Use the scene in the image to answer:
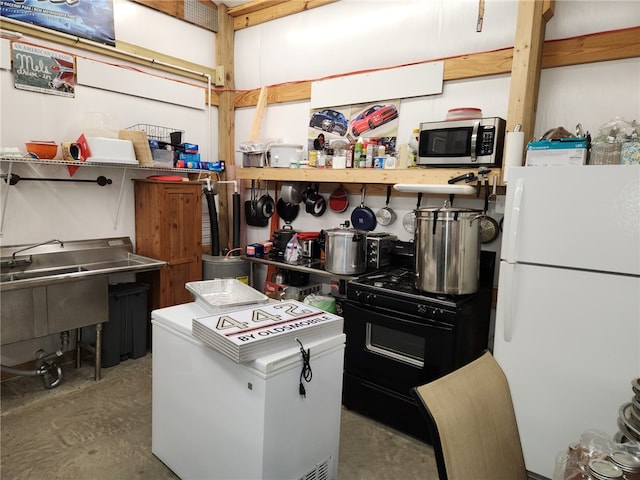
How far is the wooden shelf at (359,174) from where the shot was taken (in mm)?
2652

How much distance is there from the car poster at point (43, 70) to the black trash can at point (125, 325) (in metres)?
1.55

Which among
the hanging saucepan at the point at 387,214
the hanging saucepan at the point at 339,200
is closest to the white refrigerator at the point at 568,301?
the hanging saucepan at the point at 387,214

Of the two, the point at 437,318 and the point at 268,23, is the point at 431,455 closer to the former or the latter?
the point at 437,318

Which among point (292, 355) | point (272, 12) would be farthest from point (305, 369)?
point (272, 12)

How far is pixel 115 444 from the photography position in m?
2.31

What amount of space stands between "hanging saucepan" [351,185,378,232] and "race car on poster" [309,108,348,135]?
0.57 metres

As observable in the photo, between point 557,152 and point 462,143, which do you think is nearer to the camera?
point 557,152

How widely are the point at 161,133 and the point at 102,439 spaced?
99.9 inches

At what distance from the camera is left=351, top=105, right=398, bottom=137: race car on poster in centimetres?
324

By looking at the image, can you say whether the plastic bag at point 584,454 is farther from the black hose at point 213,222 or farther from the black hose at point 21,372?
the black hose at point 213,222

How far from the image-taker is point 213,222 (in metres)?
3.94

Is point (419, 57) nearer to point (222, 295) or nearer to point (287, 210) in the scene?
point (287, 210)

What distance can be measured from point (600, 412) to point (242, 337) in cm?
167

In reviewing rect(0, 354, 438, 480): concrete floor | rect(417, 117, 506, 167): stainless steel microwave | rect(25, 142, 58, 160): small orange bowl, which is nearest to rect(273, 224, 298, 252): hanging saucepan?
rect(417, 117, 506, 167): stainless steel microwave
